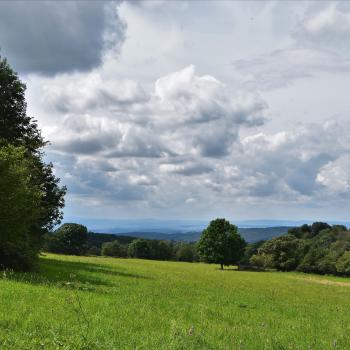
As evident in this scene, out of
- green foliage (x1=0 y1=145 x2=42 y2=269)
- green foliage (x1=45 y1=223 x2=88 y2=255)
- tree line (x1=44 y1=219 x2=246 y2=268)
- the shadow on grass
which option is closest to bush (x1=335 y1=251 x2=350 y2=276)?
tree line (x1=44 y1=219 x2=246 y2=268)

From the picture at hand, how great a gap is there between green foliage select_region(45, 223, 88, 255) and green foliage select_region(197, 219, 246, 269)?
5996 cm

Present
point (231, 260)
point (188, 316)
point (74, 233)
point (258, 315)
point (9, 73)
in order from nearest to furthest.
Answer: point (188, 316)
point (258, 315)
point (9, 73)
point (231, 260)
point (74, 233)

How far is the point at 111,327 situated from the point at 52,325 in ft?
5.25

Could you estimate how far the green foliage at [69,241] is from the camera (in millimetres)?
147375

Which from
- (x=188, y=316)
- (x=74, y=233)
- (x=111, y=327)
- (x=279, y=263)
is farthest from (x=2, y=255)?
(x=74, y=233)

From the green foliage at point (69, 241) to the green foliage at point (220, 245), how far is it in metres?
60.0

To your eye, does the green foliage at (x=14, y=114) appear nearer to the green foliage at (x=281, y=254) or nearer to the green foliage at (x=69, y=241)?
the green foliage at (x=281, y=254)

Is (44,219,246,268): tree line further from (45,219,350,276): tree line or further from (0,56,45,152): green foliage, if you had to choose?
(0,56,45,152): green foliage

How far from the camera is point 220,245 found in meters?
101

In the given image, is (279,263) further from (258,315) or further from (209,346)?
(209,346)

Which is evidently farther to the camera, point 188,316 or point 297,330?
point 188,316

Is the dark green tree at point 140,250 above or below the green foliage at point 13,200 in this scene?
below

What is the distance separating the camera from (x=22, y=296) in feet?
52.6

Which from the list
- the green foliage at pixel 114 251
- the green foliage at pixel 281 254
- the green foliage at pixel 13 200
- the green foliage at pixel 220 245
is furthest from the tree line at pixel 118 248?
the green foliage at pixel 13 200
